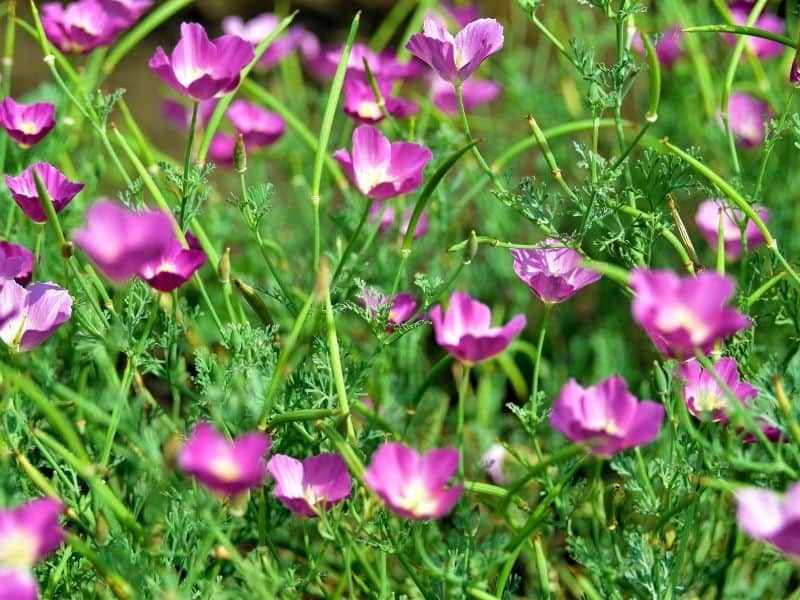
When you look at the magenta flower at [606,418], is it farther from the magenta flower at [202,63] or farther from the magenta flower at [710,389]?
the magenta flower at [202,63]

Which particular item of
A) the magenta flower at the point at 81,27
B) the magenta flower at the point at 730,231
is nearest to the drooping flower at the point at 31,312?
the magenta flower at the point at 81,27

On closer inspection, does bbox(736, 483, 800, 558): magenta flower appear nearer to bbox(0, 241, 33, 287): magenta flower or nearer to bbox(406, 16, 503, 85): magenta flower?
bbox(406, 16, 503, 85): magenta flower

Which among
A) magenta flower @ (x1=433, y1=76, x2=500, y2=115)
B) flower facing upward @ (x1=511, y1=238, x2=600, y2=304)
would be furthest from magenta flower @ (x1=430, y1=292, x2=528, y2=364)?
magenta flower @ (x1=433, y1=76, x2=500, y2=115)

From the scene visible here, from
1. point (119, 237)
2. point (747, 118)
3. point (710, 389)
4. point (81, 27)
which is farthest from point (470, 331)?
point (747, 118)

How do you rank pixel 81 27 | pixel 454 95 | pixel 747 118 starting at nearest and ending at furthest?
1. pixel 81 27
2. pixel 747 118
3. pixel 454 95

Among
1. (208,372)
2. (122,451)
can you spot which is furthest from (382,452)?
(122,451)

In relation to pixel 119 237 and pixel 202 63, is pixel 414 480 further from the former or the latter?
pixel 202 63
